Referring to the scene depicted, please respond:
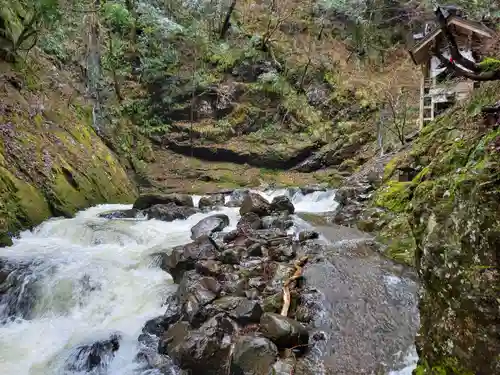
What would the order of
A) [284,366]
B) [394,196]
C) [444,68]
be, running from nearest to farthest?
[284,366] < [394,196] < [444,68]

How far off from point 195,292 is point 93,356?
4.95 feet

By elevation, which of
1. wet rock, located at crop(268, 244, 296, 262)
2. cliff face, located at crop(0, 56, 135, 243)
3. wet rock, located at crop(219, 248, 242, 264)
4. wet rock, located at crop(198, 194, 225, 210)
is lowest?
wet rock, located at crop(198, 194, 225, 210)

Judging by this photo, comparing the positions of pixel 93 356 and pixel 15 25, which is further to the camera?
pixel 15 25

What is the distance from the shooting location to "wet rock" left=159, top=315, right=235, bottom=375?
14.4 feet

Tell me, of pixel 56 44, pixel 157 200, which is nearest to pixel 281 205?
pixel 157 200

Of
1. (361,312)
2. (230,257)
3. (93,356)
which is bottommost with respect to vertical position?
(93,356)

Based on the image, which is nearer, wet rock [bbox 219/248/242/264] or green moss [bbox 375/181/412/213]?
wet rock [bbox 219/248/242/264]

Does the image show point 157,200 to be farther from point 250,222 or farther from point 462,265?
point 462,265

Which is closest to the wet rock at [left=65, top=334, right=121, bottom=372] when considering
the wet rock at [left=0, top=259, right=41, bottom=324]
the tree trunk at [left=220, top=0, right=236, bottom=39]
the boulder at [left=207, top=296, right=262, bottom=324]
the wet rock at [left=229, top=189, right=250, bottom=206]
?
the boulder at [left=207, top=296, right=262, bottom=324]

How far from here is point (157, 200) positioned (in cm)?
1214

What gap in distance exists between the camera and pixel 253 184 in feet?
59.8

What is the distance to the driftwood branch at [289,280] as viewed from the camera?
5.08 m

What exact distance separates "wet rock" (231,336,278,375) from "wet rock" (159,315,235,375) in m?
0.21

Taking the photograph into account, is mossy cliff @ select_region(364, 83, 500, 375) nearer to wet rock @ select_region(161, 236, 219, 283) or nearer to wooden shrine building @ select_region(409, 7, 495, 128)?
wet rock @ select_region(161, 236, 219, 283)
